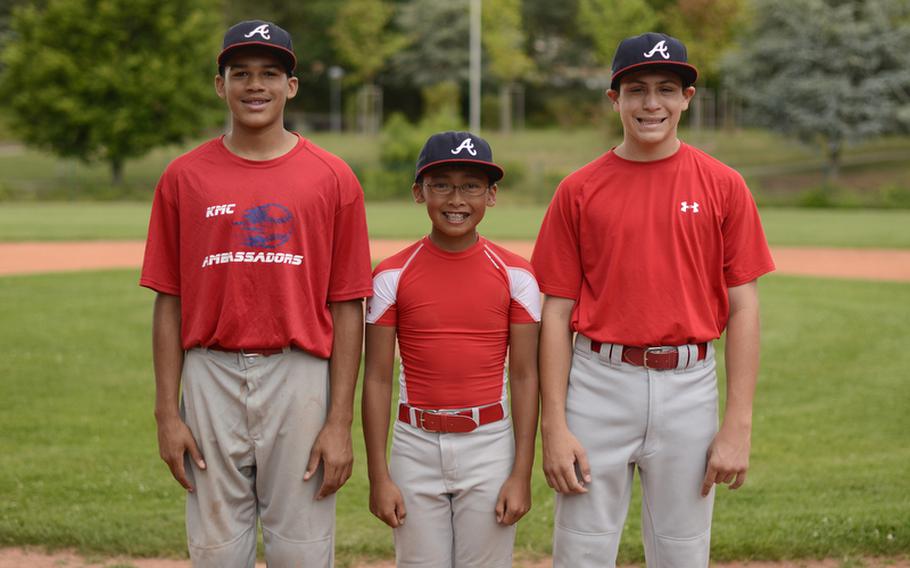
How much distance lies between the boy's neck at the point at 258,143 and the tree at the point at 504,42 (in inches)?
1788

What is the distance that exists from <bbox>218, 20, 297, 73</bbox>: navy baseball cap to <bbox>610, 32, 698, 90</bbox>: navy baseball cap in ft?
3.52

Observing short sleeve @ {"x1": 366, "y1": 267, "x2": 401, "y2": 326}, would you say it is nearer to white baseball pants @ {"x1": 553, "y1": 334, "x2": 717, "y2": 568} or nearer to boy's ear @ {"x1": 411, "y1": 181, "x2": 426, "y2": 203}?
boy's ear @ {"x1": 411, "y1": 181, "x2": 426, "y2": 203}

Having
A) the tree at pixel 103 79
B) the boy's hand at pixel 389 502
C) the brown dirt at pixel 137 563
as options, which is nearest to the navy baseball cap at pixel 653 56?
the boy's hand at pixel 389 502

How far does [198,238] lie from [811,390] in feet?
21.2

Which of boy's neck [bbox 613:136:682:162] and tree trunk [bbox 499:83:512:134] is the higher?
tree trunk [bbox 499:83:512:134]

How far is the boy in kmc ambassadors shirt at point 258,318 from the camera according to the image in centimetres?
317

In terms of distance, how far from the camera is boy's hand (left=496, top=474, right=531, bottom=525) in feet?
10.8

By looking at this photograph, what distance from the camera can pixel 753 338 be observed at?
3.30 metres

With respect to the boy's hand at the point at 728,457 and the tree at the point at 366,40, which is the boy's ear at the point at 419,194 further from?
the tree at the point at 366,40

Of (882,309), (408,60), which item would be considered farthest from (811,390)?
(408,60)

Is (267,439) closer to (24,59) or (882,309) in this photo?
(882,309)

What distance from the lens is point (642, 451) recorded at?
3.30 meters

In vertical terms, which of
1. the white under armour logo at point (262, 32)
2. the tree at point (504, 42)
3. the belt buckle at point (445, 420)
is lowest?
the belt buckle at point (445, 420)

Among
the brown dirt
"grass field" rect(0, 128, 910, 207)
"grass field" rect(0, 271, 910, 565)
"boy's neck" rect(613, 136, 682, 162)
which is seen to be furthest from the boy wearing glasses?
"grass field" rect(0, 128, 910, 207)
